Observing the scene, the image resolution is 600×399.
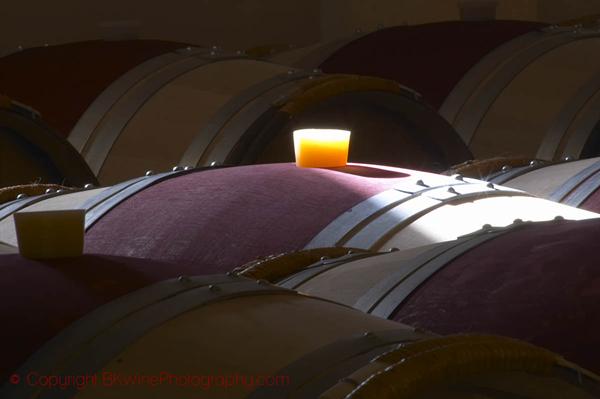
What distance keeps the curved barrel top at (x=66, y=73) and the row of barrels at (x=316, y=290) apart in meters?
1.17

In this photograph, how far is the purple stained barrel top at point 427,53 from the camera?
4.16 m

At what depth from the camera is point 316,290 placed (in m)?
1.74

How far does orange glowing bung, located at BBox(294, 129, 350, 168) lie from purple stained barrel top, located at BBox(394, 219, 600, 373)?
798mm

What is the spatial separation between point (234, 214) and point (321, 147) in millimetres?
258

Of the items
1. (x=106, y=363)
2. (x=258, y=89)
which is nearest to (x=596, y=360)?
(x=106, y=363)

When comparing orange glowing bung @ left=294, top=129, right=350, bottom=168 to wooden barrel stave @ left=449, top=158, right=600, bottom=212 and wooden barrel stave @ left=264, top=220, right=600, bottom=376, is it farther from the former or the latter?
wooden barrel stave @ left=264, top=220, right=600, bottom=376

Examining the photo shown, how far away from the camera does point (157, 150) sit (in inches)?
136

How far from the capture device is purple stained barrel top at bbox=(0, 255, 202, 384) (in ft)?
3.89

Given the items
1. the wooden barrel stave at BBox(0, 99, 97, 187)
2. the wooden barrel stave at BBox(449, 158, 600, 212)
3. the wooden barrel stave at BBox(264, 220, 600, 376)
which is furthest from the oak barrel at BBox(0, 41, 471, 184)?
the wooden barrel stave at BBox(264, 220, 600, 376)

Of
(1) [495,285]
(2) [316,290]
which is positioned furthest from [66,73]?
(1) [495,285]

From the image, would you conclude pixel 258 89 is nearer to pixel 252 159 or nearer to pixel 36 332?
pixel 252 159

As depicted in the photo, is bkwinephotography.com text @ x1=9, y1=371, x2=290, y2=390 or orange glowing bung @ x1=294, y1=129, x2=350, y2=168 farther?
orange glowing bung @ x1=294, y1=129, x2=350, y2=168

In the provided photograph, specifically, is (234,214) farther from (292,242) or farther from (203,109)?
(203,109)

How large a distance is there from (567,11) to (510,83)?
3.05 m
